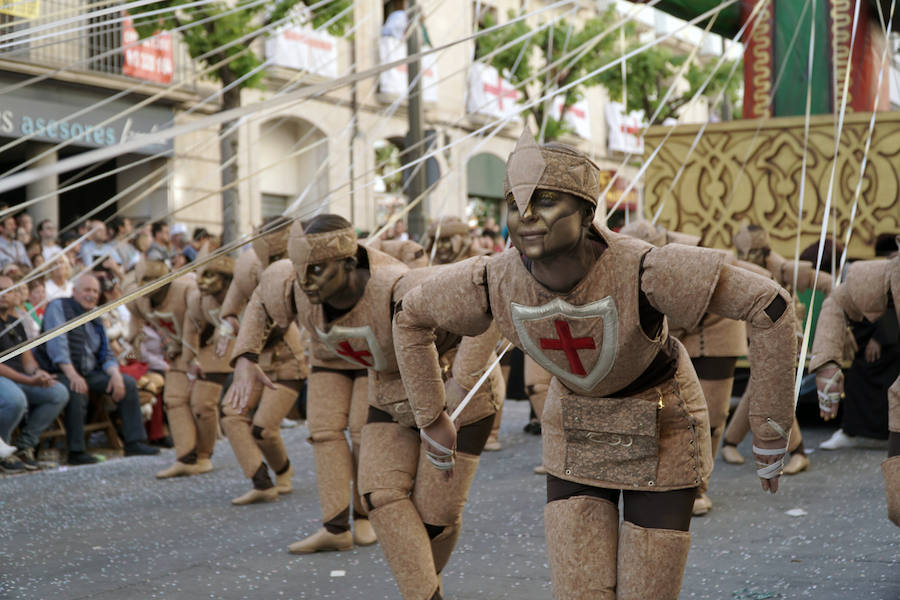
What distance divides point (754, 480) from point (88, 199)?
47.1 ft

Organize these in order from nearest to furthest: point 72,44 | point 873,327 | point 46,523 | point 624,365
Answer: point 624,365 < point 46,523 < point 873,327 < point 72,44

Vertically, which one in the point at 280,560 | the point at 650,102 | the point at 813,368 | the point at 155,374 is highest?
the point at 813,368

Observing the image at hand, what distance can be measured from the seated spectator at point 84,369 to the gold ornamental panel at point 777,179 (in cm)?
477

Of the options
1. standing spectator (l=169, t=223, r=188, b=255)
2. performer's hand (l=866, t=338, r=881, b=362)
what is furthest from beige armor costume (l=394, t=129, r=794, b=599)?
standing spectator (l=169, t=223, r=188, b=255)

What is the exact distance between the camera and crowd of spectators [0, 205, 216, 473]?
28.4 feet

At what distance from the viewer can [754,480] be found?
25.3 ft

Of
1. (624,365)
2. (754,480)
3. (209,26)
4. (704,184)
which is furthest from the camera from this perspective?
(209,26)

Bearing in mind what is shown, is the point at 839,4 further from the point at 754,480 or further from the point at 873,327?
the point at 754,480

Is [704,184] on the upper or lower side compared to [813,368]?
lower

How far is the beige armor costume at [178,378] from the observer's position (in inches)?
340

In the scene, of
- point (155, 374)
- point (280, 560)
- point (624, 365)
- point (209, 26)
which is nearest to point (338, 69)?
point (209, 26)

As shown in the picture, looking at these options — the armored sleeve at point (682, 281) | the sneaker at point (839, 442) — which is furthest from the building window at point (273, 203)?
the armored sleeve at point (682, 281)

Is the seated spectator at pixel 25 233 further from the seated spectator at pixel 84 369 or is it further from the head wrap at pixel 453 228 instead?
the head wrap at pixel 453 228

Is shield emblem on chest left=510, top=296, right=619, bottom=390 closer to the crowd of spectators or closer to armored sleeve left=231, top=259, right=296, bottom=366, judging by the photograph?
armored sleeve left=231, top=259, right=296, bottom=366
